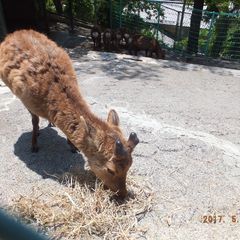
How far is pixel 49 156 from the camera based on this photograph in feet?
15.7

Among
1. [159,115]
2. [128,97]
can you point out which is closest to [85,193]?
[159,115]

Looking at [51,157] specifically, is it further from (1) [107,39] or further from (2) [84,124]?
(1) [107,39]

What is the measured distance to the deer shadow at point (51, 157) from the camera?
14.4 feet

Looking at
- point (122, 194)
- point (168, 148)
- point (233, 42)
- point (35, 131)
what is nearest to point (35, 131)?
point (35, 131)

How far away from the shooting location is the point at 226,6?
1623 centimetres

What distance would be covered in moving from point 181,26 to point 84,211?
32.8 ft

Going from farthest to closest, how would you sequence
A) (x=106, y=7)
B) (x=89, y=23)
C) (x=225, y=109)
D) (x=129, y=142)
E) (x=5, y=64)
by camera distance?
1. (x=89, y=23)
2. (x=106, y=7)
3. (x=225, y=109)
4. (x=5, y=64)
5. (x=129, y=142)

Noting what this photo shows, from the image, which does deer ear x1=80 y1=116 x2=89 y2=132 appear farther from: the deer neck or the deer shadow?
the deer shadow

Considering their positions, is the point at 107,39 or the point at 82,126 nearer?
the point at 82,126

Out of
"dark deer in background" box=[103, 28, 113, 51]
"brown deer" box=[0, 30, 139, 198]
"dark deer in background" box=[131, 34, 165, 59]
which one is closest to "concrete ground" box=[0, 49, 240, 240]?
"brown deer" box=[0, 30, 139, 198]

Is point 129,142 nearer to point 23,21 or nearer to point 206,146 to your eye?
point 206,146

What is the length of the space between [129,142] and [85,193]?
87cm

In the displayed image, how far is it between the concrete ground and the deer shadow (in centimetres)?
1

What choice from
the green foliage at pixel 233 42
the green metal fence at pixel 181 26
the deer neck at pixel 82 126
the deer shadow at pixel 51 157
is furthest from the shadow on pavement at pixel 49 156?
the green foliage at pixel 233 42
